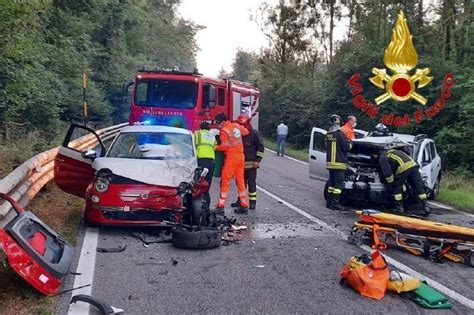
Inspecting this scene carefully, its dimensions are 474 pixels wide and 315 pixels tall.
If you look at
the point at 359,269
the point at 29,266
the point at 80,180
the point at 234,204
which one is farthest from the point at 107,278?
the point at 234,204

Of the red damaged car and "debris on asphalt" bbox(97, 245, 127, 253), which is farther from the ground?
the red damaged car

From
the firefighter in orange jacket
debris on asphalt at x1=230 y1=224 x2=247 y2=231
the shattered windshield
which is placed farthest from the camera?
the firefighter in orange jacket

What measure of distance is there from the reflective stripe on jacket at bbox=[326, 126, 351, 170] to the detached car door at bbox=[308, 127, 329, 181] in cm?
103

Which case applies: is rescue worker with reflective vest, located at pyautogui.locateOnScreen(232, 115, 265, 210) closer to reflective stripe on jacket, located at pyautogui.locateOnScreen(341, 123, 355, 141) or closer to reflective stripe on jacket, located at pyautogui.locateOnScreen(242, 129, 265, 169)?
reflective stripe on jacket, located at pyautogui.locateOnScreen(242, 129, 265, 169)

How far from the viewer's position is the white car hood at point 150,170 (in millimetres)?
8297

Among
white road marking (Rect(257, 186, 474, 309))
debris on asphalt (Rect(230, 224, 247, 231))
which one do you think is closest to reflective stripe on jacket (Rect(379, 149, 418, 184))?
white road marking (Rect(257, 186, 474, 309))

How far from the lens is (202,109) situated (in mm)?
16062

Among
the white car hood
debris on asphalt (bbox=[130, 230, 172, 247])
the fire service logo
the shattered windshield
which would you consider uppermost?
the fire service logo

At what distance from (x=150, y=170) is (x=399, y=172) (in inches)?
183

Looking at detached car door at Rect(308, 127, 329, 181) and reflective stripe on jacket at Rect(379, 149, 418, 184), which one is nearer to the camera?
reflective stripe on jacket at Rect(379, 149, 418, 184)

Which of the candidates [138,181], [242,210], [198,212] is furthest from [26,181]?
[242,210]

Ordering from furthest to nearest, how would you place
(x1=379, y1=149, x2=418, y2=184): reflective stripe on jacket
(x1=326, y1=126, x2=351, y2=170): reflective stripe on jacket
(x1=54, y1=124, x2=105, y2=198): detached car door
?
(x1=326, y1=126, x2=351, y2=170): reflective stripe on jacket < (x1=379, y1=149, x2=418, y2=184): reflective stripe on jacket < (x1=54, y1=124, x2=105, y2=198): detached car door

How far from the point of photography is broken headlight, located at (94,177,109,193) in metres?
8.09

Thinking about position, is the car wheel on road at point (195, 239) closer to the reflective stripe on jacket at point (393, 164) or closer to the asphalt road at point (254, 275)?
the asphalt road at point (254, 275)
